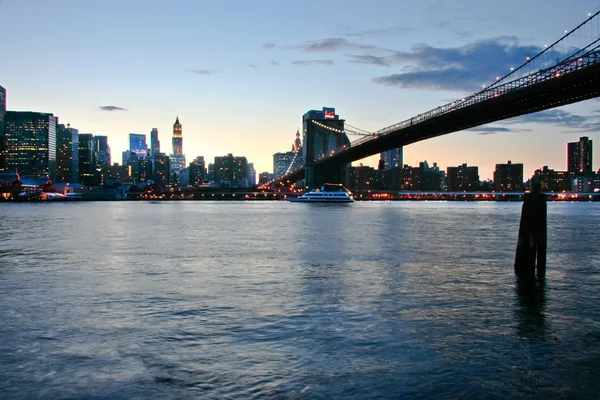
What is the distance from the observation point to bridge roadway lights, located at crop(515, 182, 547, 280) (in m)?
11.8

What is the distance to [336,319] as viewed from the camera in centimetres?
769

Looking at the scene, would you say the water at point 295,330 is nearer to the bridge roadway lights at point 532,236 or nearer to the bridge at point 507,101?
the bridge roadway lights at point 532,236

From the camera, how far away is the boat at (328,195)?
9969 cm

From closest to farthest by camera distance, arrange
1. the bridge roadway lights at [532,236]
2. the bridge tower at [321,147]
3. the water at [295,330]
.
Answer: the water at [295,330] < the bridge roadway lights at [532,236] < the bridge tower at [321,147]

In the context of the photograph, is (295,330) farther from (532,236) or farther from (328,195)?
(328,195)

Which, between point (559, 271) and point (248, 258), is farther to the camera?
point (248, 258)

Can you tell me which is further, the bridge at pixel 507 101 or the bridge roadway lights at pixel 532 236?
the bridge at pixel 507 101

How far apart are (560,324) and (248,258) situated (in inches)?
373

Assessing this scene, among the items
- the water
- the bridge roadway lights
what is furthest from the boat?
the water

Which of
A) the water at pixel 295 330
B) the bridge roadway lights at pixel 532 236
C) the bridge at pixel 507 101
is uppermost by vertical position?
the bridge at pixel 507 101

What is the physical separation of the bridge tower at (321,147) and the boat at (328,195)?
1.35 metres

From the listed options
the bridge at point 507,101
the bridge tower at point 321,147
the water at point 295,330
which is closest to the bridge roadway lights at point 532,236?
the water at point 295,330

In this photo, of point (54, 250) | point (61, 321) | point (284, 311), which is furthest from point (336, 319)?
point (54, 250)

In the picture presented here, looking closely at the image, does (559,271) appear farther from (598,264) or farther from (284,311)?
(284,311)
